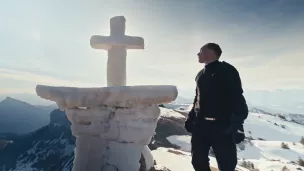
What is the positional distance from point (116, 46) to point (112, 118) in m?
2.69

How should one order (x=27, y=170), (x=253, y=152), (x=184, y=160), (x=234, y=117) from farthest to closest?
(x=27, y=170) → (x=253, y=152) → (x=184, y=160) → (x=234, y=117)

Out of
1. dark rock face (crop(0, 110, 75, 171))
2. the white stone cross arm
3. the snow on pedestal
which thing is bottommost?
dark rock face (crop(0, 110, 75, 171))

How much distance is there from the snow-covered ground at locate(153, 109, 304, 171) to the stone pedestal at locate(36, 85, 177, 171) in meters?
1.44

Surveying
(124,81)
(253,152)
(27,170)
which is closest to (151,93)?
(124,81)

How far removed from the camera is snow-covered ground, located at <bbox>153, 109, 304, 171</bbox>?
5.22m

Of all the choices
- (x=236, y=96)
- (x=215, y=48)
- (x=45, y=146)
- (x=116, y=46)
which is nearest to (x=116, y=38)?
(x=116, y=46)

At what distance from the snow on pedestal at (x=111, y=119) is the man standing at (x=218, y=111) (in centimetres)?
38

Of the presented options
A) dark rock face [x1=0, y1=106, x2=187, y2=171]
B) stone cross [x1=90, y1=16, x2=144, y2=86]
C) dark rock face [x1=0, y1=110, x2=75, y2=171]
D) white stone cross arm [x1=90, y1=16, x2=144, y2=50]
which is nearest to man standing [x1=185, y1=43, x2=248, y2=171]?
stone cross [x1=90, y1=16, x2=144, y2=86]

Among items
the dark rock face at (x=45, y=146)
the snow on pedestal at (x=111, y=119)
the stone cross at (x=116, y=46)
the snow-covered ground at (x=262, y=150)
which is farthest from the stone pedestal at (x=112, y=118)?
the dark rock face at (x=45, y=146)

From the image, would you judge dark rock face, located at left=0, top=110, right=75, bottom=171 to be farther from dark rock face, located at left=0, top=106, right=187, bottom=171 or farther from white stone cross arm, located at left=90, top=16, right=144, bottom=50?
white stone cross arm, located at left=90, top=16, right=144, bottom=50

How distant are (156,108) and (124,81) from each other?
2272 millimetres

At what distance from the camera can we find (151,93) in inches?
121

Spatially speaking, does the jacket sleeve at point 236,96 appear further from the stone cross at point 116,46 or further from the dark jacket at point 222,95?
the stone cross at point 116,46

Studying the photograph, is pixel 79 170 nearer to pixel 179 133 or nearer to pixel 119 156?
pixel 119 156
